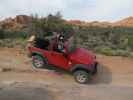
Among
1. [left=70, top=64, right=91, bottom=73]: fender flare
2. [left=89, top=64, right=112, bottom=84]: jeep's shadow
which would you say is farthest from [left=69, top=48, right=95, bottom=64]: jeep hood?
[left=89, top=64, right=112, bottom=84]: jeep's shadow

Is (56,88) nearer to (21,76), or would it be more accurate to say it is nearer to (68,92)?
(68,92)

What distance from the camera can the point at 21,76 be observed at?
57.0 feet

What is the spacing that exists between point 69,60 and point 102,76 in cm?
190

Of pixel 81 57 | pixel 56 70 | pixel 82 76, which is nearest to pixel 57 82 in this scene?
pixel 82 76

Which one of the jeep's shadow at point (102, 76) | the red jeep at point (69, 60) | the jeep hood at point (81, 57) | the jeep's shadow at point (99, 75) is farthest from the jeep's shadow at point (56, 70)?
the jeep's shadow at point (102, 76)

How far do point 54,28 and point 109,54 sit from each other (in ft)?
12.4

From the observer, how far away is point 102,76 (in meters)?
18.2

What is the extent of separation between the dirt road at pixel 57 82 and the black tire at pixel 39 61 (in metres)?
0.27

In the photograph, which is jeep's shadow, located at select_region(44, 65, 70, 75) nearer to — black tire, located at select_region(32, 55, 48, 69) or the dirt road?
the dirt road

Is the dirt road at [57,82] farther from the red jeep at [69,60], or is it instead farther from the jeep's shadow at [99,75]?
the red jeep at [69,60]

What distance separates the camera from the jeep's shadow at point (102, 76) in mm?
17734

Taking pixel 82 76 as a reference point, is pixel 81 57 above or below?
above

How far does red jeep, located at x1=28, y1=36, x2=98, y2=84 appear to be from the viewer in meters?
17.0

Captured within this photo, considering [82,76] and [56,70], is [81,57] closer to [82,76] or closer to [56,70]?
[82,76]
